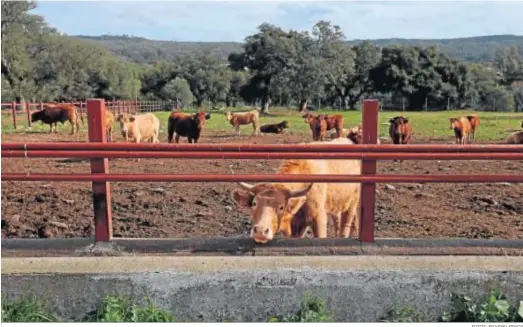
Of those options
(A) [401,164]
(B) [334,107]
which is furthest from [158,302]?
(B) [334,107]

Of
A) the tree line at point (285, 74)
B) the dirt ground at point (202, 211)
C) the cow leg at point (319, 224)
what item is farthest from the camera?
the tree line at point (285, 74)

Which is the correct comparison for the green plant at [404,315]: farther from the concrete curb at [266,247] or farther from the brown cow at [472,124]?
the brown cow at [472,124]

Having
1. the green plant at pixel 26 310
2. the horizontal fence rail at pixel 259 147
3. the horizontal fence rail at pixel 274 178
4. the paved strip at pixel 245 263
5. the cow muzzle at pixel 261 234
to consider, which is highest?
the horizontal fence rail at pixel 259 147

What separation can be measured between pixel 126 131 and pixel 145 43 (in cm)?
17398

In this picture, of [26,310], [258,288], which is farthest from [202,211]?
[26,310]

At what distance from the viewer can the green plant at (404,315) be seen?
456 centimetres

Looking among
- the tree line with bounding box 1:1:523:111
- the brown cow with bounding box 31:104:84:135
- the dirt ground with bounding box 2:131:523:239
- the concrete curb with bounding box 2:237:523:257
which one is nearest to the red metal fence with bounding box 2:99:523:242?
the concrete curb with bounding box 2:237:523:257

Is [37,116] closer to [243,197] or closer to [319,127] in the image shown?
[319,127]

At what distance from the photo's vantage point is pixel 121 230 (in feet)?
27.9

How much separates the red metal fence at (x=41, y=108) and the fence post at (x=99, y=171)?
21.5 metres

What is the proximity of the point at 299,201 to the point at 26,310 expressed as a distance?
2709 millimetres

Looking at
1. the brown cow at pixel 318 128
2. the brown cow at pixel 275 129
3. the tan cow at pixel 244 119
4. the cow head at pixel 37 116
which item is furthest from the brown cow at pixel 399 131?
the cow head at pixel 37 116

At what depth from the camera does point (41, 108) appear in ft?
109

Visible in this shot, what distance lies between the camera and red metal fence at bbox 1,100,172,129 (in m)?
31.1
